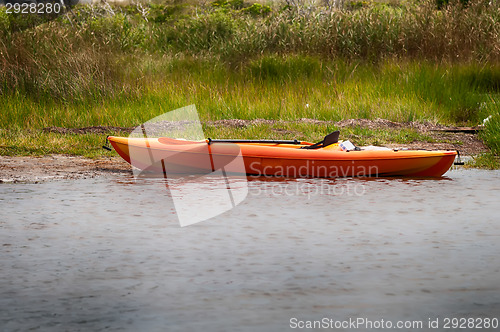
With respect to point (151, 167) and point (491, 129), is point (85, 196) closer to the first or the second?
point (151, 167)

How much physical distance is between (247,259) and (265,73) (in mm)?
10421

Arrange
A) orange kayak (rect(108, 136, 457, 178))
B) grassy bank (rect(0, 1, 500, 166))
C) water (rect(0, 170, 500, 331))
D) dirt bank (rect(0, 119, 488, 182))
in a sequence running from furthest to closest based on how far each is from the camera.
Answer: grassy bank (rect(0, 1, 500, 166)) → dirt bank (rect(0, 119, 488, 182)) → orange kayak (rect(108, 136, 457, 178)) → water (rect(0, 170, 500, 331))

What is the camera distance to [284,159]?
955cm

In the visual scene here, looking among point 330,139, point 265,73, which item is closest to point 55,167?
point 330,139

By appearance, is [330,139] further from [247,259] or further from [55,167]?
[247,259]

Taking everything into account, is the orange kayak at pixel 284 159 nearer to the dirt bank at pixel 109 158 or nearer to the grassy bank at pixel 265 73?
the dirt bank at pixel 109 158

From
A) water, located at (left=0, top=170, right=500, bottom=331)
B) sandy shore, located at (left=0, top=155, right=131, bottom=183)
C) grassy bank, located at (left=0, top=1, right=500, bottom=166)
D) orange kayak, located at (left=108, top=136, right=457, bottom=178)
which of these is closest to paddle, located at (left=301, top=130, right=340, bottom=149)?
orange kayak, located at (left=108, top=136, right=457, bottom=178)

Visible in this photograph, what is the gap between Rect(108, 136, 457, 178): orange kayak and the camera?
9.47 m

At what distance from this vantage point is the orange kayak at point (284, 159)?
31.1 feet

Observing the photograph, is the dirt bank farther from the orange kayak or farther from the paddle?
the paddle

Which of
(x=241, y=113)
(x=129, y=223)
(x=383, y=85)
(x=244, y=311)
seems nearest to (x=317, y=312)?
(x=244, y=311)

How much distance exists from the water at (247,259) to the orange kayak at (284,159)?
703mm

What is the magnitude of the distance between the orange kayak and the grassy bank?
4.87ft

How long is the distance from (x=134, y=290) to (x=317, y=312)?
122 cm
